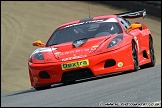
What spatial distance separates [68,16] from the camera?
29906 mm

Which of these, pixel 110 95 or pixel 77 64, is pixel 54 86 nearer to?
pixel 77 64

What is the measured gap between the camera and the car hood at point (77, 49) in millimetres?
9812

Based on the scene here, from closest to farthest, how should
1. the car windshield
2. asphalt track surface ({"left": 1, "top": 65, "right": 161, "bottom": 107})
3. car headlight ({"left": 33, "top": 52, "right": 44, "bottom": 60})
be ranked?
asphalt track surface ({"left": 1, "top": 65, "right": 161, "bottom": 107}) < car headlight ({"left": 33, "top": 52, "right": 44, "bottom": 60}) < the car windshield

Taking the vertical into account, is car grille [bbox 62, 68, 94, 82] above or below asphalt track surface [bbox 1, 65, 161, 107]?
above

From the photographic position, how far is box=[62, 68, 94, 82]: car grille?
31.9ft

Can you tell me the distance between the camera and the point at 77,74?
974cm

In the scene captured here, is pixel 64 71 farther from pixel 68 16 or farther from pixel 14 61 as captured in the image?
pixel 68 16

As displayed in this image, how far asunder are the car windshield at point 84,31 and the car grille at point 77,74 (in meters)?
1.21

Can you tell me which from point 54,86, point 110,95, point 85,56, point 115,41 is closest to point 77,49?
point 85,56

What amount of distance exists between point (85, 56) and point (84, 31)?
4.51ft

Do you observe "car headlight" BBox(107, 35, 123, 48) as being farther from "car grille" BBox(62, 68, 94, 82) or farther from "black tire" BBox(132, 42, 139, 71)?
"car grille" BBox(62, 68, 94, 82)

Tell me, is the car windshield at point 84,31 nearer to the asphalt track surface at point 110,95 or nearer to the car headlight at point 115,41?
the car headlight at point 115,41

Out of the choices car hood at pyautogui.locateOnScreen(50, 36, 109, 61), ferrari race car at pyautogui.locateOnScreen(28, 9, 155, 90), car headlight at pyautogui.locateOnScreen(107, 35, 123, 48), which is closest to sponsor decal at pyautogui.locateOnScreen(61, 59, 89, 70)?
A: ferrari race car at pyautogui.locateOnScreen(28, 9, 155, 90)

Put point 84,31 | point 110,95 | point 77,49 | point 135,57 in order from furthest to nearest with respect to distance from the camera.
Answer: point 84,31 → point 135,57 → point 77,49 → point 110,95
